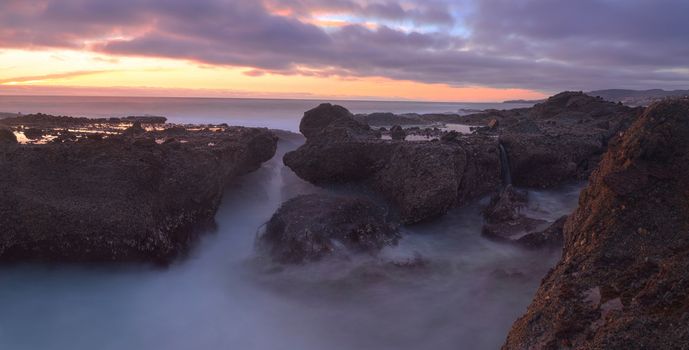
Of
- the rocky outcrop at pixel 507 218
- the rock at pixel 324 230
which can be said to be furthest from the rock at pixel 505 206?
the rock at pixel 324 230

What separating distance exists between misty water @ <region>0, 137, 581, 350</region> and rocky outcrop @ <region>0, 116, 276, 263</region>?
356 mm

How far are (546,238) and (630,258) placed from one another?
4.01 metres

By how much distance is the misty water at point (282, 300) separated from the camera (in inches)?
245

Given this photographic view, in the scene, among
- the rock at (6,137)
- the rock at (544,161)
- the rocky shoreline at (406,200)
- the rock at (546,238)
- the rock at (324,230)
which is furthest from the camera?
the rock at (544,161)

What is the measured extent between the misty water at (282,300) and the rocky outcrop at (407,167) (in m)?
0.74

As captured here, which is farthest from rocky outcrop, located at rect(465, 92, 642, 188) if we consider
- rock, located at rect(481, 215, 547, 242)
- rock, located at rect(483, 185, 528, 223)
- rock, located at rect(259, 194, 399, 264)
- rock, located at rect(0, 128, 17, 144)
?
rock, located at rect(0, 128, 17, 144)

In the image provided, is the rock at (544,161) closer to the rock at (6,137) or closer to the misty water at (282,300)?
the misty water at (282,300)

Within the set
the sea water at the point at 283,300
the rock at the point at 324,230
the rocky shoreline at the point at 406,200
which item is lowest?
the sea water at the point at 283,300

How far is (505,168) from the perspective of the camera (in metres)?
10.5

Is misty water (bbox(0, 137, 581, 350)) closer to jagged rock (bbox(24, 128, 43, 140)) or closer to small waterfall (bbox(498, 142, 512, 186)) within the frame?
small waterfall (bbox(498, 142, 512, 186))

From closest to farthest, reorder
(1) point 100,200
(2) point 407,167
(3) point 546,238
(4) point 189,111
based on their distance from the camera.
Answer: (1) point 100,200
(3) point 546,238
(2) point 407,167
(4) point 189,111

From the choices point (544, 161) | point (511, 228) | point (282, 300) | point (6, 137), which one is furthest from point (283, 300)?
point (544, 161)

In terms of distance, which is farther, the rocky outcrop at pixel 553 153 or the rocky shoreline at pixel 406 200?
the rocky outcrop at pixel 553 153

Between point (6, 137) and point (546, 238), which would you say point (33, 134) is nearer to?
point (6, 137)
